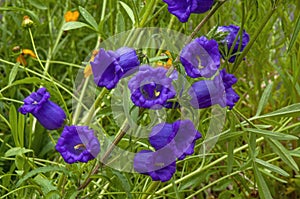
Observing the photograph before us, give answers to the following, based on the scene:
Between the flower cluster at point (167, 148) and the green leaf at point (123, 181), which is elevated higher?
the flower cluster at point (167, 148)

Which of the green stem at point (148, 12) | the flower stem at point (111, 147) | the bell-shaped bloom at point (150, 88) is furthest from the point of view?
the green stem at point (148, 12)

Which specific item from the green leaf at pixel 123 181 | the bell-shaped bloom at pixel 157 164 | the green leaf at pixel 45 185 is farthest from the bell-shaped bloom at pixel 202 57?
the green leaf at pixel 45 185

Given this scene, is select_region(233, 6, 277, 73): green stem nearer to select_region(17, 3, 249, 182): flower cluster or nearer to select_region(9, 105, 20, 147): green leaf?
select_region(17, 3, 249, 182): flower cluster

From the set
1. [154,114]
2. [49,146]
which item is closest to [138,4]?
[154,114]

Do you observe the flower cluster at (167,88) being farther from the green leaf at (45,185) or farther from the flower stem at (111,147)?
the green leaf at (45,185)

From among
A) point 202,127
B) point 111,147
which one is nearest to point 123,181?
point 111,147

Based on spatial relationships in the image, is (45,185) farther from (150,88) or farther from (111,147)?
(150,88)
